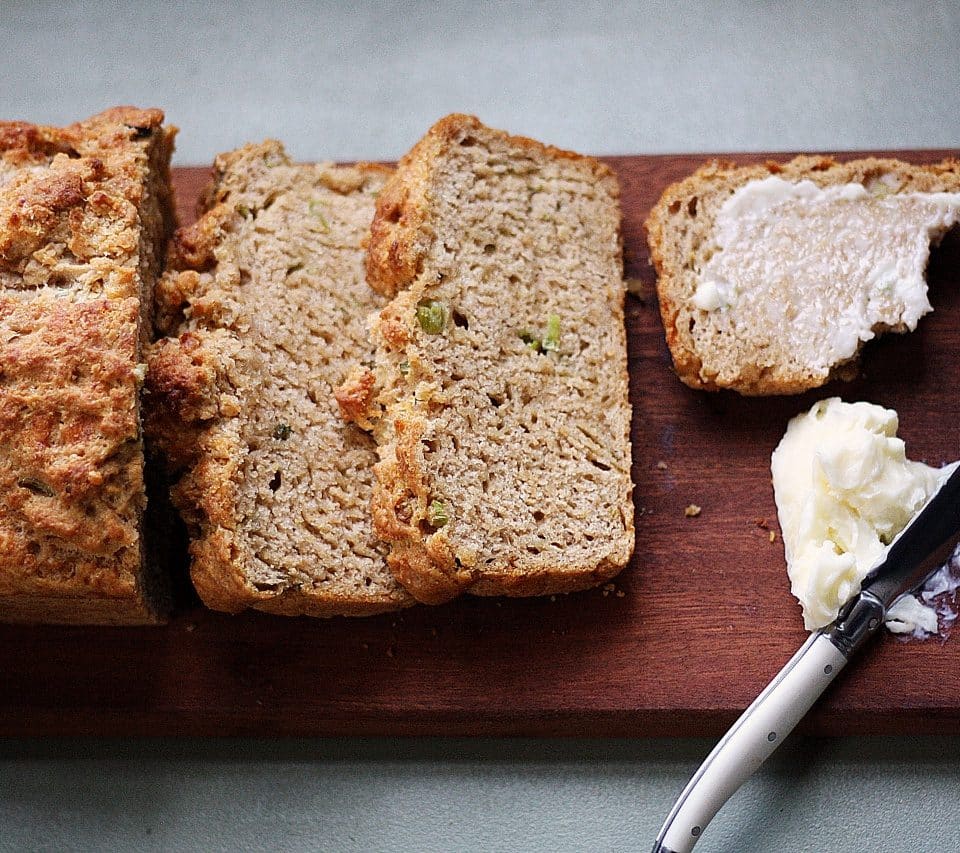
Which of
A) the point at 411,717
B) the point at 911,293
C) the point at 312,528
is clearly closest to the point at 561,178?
the point at 911,293

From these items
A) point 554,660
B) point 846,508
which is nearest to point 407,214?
point 554,660

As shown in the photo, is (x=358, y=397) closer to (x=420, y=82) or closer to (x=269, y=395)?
(x=269, y=395)

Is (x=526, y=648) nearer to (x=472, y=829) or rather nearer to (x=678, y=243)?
(x=472, y=829)

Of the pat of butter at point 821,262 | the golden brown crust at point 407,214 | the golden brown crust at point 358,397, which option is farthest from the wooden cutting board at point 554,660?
the golden brown crust at point 407,214

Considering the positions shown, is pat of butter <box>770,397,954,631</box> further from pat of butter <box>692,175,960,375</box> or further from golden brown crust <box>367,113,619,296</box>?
golden brown crust <box>367,113,619,296</box>

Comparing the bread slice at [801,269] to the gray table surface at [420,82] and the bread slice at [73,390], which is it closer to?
the gray table surface at [420,82]
